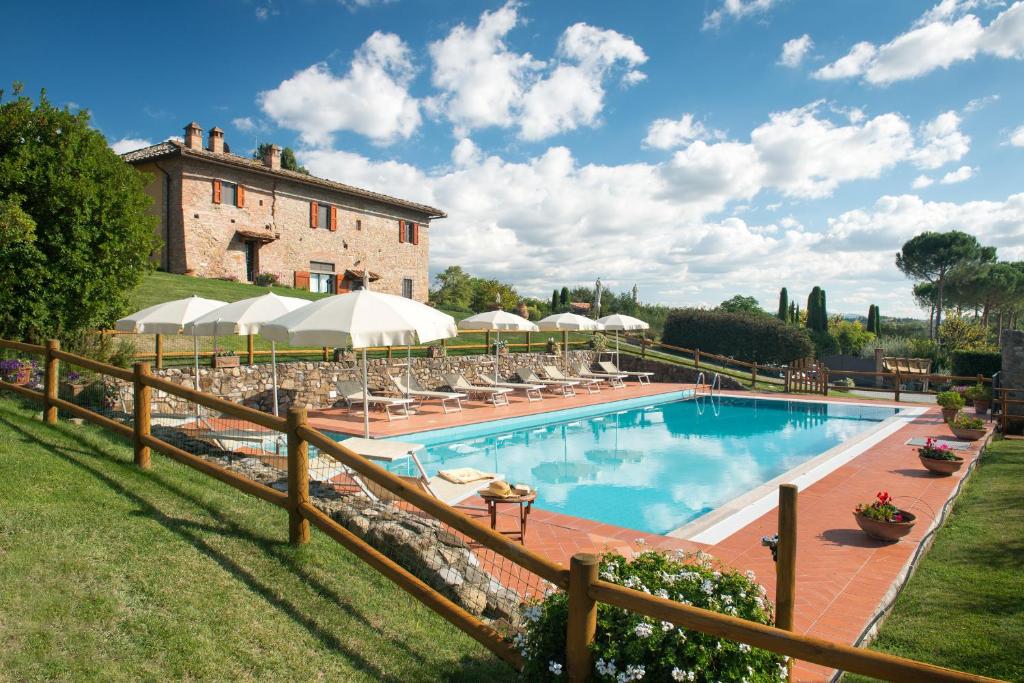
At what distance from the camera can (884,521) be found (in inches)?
238

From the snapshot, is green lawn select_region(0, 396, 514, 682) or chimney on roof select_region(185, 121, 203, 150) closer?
green lawn select_region(0, 396, 514, 682)

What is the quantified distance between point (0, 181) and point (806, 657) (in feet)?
40.2

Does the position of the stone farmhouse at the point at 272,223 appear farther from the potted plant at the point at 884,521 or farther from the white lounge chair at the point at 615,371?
the potted plant at the point at 884,521

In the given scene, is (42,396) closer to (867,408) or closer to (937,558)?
(937,558)

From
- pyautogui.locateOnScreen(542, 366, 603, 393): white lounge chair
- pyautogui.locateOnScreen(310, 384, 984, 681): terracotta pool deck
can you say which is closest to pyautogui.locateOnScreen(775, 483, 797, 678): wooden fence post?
pyautogui.locateOnScreen(310, 384, 984, 681): terracotta pool deck

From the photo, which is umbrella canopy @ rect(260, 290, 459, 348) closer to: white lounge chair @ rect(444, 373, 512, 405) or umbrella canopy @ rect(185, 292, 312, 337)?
umbrella canopy @ rect(185, 292, 312, 337)

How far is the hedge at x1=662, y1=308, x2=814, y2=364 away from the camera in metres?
27.1

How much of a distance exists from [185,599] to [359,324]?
16.5 feet

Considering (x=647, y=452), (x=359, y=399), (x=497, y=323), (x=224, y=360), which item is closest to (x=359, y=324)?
(x=359, y=399)

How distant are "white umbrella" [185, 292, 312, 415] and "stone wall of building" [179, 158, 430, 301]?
16.6m

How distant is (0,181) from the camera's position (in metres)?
9.43

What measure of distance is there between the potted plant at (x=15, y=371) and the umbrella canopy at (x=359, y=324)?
133 inches

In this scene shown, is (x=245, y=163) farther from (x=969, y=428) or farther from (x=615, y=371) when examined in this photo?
(x=969, y=428)

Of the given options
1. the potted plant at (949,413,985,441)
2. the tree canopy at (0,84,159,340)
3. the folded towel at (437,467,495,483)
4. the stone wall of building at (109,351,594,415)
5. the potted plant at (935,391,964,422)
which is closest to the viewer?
the folded towel at (437,467,495,483)
